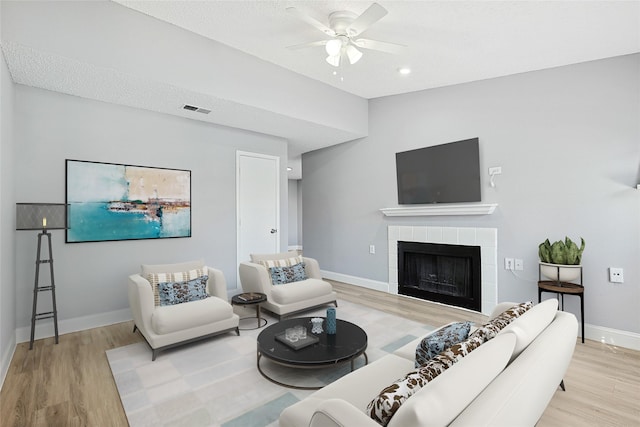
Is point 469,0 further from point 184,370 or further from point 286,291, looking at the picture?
point 184,370

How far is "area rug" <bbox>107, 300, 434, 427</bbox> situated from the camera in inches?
77.8

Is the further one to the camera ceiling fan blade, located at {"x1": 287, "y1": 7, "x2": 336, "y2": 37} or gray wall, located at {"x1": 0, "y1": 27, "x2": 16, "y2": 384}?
gray wall, located at {"x1": 0, "y1": 27, "x2": 16, "y2": 384}

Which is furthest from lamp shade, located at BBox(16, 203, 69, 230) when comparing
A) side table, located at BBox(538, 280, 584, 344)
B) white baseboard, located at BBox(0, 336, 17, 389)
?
side table, located at BBox(538, 280, 584, 344)

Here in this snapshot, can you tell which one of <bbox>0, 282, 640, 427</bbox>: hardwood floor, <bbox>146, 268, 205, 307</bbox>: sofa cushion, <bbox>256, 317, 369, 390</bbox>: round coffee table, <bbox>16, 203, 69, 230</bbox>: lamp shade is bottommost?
<bbox>0, 282, 640, 427</bbox>: hardwood floor

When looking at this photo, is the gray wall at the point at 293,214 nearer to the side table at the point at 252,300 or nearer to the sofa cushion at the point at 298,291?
the sofa cushion at the point at 298,291

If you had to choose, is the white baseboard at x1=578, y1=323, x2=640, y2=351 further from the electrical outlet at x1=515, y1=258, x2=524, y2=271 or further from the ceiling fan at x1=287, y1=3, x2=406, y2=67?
the ceiling fan at x1=287, y1=3, x2=406, y2=67

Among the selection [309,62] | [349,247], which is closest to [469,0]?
[309,62]

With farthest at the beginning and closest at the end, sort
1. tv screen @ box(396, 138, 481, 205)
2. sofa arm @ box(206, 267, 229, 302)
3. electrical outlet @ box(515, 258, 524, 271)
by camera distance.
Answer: tv screen @ box(396, 138, 481, 205), electrical outlet @ box(515, 258, 524, 271), sofa arm @ box(206, 267, 229, 302)

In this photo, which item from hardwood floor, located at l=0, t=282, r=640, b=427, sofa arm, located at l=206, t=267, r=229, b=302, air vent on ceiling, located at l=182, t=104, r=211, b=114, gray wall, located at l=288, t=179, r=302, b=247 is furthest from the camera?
gray wall, located at l=288, t=179, r=302, b=247

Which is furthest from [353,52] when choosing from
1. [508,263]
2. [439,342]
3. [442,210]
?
[508,263]

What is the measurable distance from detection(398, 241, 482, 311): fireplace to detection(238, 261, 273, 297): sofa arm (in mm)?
2251

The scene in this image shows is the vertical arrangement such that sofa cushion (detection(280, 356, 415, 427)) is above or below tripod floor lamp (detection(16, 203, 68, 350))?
below

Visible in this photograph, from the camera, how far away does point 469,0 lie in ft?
8.24

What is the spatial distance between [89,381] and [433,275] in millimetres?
4122
